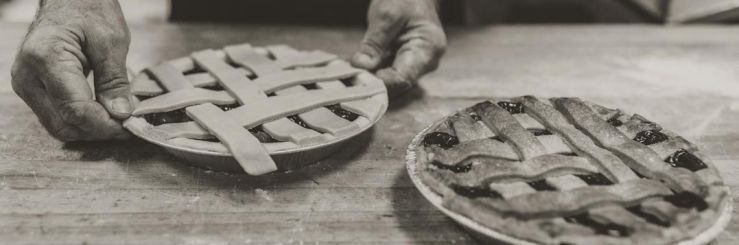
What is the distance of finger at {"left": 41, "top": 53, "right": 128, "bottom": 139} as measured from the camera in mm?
1181

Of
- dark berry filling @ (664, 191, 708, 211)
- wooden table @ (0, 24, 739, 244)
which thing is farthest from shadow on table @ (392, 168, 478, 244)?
dark berry filling @ (664, 191, 708, 211)

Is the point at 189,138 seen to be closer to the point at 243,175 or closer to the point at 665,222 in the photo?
the point at 243,175

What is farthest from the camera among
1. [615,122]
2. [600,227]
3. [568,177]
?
[615,122]

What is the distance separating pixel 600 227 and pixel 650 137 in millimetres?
335

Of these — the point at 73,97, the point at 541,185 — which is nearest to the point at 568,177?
the point at 541,185

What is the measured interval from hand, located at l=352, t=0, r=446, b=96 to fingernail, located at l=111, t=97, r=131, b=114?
0.58 m

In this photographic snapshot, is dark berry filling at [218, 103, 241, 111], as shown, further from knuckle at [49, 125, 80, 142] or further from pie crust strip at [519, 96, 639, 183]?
pie crust strip at [519, 96, 639, 183]

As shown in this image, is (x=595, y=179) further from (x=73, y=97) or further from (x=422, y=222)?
(x=73, y=97)

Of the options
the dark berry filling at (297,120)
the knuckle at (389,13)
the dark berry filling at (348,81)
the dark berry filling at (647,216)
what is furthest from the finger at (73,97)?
the dark berry filling at (647,216)

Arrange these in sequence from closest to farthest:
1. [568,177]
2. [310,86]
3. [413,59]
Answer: [568,177]
[310,86]
[413,59]

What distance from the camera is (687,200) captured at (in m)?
0.97

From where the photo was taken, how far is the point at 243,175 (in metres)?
1.21

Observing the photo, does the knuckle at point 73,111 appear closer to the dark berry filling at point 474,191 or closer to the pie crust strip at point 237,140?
→ the pie crust strip at point 237,140

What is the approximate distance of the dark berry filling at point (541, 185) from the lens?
3.27ft
